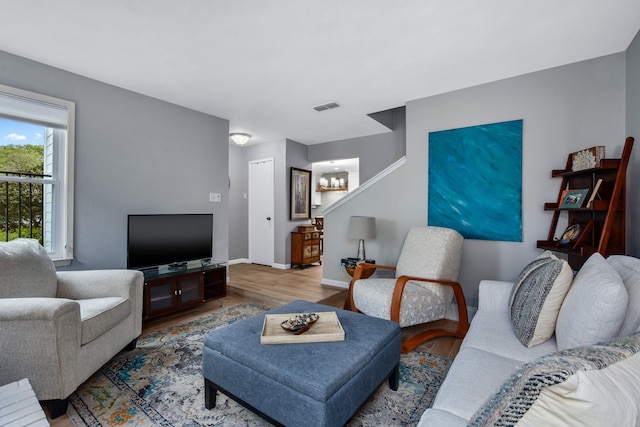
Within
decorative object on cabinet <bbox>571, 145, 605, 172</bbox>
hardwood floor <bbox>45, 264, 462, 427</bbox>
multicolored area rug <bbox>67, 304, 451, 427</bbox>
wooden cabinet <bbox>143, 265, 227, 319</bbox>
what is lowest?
multicolored area rug <bbox>67, 304, 451, 427</bbox>

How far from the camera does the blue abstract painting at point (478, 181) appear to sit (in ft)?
9.56

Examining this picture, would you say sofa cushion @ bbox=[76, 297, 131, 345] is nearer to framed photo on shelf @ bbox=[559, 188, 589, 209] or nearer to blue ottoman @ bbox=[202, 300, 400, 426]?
blue ottoman @ bbox=[202, 300, 400, 426]

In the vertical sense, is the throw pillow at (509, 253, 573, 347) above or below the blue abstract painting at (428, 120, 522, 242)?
below

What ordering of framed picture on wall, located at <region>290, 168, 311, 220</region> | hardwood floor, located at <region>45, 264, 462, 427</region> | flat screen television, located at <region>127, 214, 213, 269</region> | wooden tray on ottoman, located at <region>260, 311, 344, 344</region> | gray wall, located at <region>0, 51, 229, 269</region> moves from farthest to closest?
framed picture on wall, located at <region>290, 168, 311, 220</region> < flat screen television, located at <region>127, 214, 213, 269</region> < gray wall, located at <region>0, 51, 229, 269</region> < hardwood floor, located at <region>45, 264, 462, 427</region> < wooden tray on ottoman, located at <region>260, 311, 344, 344</region>

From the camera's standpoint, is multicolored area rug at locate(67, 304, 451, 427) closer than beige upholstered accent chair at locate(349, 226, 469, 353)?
Yes

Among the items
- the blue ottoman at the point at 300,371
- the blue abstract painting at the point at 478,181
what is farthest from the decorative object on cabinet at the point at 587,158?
the blue ottoman at the point at 300,371

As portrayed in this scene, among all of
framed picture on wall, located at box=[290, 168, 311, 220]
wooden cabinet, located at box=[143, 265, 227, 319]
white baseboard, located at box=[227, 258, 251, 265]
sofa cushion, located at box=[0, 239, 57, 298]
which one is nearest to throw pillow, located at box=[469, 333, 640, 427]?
sofa cushion, located at box=[0, 239, 57, 298]

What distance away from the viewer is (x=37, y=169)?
273 cm

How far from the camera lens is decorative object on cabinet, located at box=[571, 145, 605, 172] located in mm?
2246

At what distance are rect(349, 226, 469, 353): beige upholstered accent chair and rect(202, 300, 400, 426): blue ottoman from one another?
64 cm

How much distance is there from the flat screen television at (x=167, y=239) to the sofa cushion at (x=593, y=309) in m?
3.39

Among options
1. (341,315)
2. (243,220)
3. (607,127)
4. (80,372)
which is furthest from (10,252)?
(607,127)

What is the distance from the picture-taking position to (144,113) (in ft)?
11.1

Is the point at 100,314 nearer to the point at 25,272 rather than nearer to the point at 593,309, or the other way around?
the point at 25,272
